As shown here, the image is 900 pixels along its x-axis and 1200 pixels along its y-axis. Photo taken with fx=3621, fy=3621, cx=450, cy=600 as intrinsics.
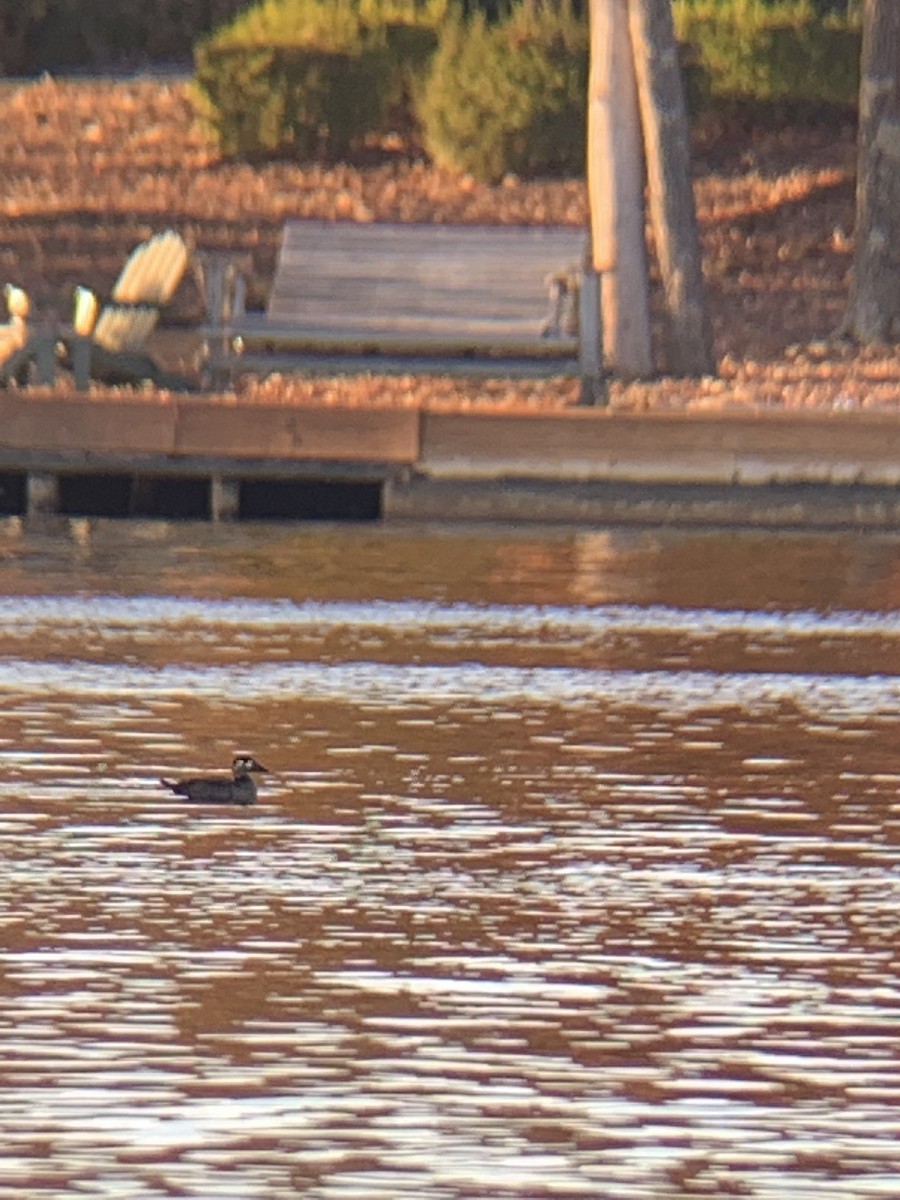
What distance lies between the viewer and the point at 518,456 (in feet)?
56.4

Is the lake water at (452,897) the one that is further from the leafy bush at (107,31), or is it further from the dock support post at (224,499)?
the leafy bush at (107,31)

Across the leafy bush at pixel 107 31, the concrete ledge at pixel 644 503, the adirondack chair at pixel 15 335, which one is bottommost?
the concrete ledge at pixel 644 503

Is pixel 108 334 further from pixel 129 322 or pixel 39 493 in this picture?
pixel 39 493

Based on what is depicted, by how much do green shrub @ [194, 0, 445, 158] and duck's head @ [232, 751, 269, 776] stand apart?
63.0ft

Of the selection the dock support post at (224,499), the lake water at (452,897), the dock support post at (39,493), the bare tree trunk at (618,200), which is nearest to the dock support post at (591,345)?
the bare tree trunk at (618,200)

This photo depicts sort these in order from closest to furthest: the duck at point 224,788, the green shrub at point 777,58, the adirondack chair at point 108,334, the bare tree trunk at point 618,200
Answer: the duck at point 224,788
the adirondack chair at point 108,334
the bare tree trunk at point 618,200
the green shrub at point 777,58

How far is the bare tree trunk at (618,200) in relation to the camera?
2078cm

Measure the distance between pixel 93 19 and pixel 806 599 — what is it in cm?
2429

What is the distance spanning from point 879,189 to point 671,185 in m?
1.88

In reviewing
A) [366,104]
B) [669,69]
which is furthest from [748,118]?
[669,69]

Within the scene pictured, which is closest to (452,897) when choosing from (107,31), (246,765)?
(246,765)

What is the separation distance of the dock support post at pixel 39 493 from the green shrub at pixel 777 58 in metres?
11.3

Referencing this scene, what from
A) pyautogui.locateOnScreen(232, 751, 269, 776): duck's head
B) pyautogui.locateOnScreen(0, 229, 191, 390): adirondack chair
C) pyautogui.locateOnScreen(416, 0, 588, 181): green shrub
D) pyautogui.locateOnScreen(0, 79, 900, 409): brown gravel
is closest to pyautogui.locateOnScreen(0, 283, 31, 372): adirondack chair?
pyautogui.locateOnScreen(0, 229, 191, 390): adirondack chair

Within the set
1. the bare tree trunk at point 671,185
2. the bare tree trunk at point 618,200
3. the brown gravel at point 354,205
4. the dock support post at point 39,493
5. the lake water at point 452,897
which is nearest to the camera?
the lake water at point 452,897
